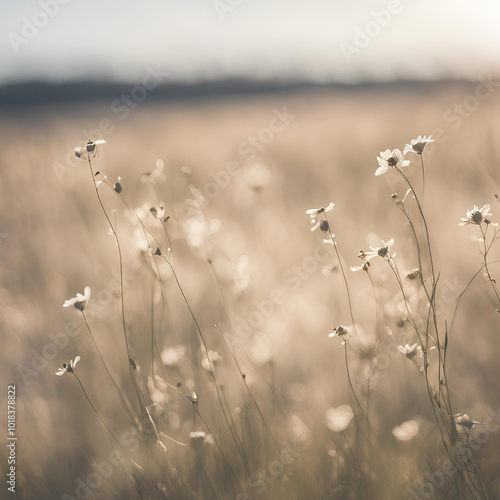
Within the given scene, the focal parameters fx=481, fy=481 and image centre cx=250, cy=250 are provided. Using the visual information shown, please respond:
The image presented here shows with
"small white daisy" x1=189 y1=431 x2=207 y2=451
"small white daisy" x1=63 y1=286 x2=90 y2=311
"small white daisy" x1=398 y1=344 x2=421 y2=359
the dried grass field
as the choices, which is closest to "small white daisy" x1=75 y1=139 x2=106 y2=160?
the dried grass field

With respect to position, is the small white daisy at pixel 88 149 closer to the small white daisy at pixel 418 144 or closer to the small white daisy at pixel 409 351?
the small white daisy at pixel 418 144

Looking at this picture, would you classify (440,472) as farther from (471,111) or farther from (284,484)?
(471,111)

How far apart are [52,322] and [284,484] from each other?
1261 millimetres

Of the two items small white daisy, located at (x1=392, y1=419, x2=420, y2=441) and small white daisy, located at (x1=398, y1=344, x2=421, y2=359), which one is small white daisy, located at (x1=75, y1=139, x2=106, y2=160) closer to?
small white daisy, located at (x1=398, y1=344, x2=421, y2=359)

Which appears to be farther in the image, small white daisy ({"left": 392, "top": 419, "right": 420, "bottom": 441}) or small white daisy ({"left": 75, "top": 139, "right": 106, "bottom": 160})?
small white daisy ({"left": 75, "top": 139, "right": 106, "bottom": 160})

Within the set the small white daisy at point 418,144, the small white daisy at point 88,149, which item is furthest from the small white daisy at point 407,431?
the small white daisy at point 88,149

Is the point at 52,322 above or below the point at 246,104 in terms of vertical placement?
below

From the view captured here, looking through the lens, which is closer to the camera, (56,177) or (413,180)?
(413,180)

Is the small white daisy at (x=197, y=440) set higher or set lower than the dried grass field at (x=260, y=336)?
lower

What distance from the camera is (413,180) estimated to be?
3.16 m

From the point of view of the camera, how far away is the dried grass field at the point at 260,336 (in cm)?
127

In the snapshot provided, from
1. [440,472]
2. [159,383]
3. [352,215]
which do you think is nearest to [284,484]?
[440,472]

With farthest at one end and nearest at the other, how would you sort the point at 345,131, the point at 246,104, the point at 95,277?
the point at 246,104 → the point at 345,131 → the point at 95,277

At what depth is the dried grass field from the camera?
1.27m
